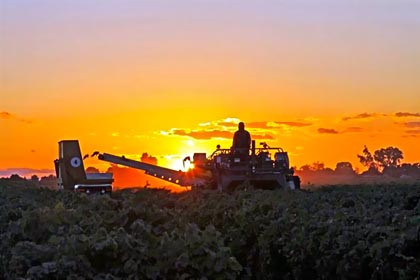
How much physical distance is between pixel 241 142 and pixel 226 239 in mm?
12398

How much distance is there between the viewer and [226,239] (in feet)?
53.6

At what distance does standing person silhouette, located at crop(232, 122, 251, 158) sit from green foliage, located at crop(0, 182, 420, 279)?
843cm

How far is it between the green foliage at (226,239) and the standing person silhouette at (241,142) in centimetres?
843

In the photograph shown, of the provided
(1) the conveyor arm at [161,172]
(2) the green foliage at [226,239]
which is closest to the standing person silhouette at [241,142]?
(1) the conveyor arm at [161,172]

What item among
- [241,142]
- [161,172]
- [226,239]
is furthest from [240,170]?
[226,239]

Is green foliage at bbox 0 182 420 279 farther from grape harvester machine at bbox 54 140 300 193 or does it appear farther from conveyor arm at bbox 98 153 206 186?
conveyor arm at bbox 98 153 206 186

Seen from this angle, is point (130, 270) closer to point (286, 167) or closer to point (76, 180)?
point (286, 167)

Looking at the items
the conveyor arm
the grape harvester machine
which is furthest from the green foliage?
the conveyor arm

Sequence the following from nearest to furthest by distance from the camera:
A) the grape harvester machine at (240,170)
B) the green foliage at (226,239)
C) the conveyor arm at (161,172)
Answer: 1. the green foliage at (226,239)
2. the grape harvester machine at (240,170)
3. the conveyor arm at (161,172)

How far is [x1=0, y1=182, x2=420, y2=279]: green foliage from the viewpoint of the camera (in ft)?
27.7

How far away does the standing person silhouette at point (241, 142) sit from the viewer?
93.4 ft

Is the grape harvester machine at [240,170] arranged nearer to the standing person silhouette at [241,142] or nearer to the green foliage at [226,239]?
the standing person silhouette at [241,142]

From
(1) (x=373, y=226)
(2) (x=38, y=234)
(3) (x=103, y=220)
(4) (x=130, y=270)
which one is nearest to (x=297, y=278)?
(1) (x=373, y=226)

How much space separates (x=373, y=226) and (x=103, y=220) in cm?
402
